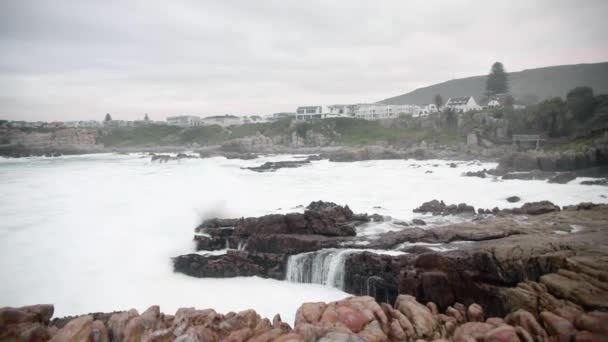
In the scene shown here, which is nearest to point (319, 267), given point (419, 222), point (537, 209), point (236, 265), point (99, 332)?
point (236, 265)

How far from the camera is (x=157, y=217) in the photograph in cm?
2400

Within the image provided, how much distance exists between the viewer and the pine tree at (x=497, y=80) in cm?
10455

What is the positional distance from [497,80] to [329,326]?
389 feet

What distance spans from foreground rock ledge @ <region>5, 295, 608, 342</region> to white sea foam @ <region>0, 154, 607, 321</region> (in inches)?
167

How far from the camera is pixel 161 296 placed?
50.4 ft

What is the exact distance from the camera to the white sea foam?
15289mm

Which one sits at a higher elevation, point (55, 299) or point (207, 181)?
point (207, 181)

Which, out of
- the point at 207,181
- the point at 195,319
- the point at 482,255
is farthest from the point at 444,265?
the point at 207,181

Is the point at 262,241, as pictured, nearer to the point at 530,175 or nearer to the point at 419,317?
the point at 419,317

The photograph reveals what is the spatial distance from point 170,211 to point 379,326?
19.5m

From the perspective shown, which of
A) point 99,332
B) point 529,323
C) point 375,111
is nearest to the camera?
point 529,323

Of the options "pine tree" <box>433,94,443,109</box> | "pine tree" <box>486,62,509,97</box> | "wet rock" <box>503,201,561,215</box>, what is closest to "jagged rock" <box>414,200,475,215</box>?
"wet rock" <box>503,201,561,215</box>

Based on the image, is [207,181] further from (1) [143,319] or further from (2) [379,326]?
(2) [379,326]

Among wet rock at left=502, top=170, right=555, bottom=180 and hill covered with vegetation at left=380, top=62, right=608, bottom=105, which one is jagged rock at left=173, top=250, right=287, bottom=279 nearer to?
wet rock at left=502, top=170, right=555, bottom=180
